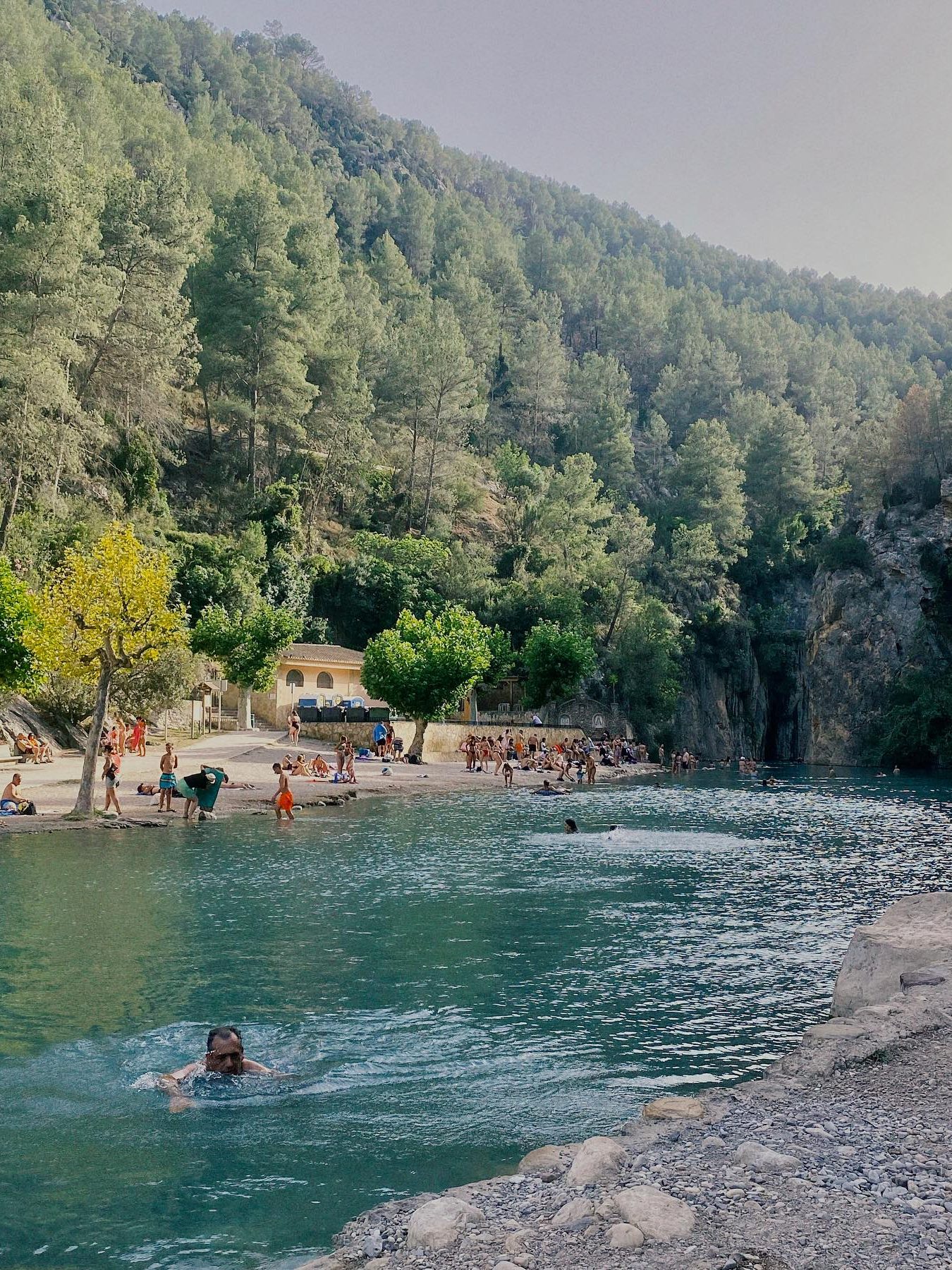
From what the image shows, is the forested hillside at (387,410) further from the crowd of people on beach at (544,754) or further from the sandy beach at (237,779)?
the sandy beach at (237,779)

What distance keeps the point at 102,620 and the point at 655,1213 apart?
74.6ft

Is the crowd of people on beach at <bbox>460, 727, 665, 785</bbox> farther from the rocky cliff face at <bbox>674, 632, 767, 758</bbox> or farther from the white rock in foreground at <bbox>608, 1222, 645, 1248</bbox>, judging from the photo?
the white rock in foreground at <bbox>608, 1222, 645, 1248</bbox>

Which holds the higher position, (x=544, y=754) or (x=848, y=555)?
(x=848, y=555)

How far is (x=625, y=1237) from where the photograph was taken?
17.9 feet

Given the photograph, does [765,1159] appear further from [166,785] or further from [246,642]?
Result: [246,642]

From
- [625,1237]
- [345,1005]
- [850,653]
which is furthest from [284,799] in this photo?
[850,653]

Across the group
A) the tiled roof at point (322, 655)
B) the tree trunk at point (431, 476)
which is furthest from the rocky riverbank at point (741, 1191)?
the tree trunk at point (431, 476)

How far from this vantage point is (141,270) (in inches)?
2181

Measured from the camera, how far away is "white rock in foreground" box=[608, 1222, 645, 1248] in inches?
213

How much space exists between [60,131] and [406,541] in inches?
1225

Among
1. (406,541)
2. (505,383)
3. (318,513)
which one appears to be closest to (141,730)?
(406,541)

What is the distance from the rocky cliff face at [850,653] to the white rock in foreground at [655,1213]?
7104 cm

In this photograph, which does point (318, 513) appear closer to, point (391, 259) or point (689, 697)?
point (689, 697)

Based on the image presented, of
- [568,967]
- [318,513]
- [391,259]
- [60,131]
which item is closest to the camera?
[568,967]
